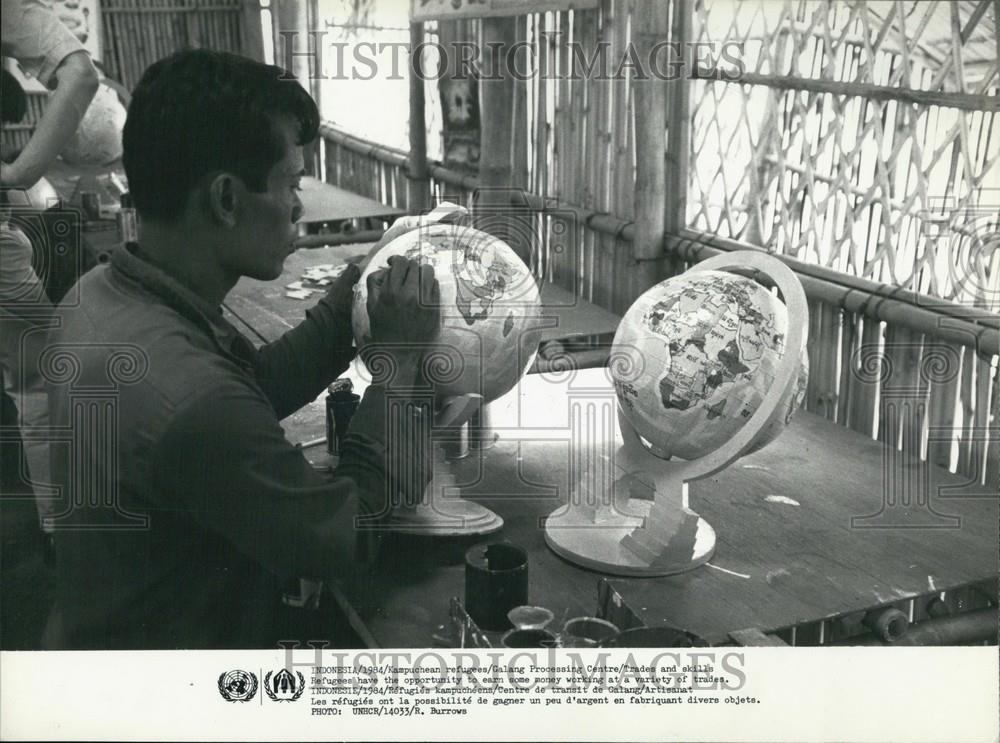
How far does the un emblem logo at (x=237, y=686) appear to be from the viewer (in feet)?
5.85

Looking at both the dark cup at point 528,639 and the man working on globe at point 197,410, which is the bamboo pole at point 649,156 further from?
the dark cup at point 528,639

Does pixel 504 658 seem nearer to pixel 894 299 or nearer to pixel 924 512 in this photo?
pixel 924 512

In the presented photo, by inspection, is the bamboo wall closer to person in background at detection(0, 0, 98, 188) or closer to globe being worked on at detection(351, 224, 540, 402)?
globe being worked on at detection(351, 224, 540, 402)

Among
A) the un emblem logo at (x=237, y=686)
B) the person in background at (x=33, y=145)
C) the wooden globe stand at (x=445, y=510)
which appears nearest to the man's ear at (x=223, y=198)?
the wooden globe stand at (x=445, y=510)

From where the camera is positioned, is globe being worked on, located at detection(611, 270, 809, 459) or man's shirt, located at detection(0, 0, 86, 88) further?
man's shirt, located at detection(0, 0, 86, 88)

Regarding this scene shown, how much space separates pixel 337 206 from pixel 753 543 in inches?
172


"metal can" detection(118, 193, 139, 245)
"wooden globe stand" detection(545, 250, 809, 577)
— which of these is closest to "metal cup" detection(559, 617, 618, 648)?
"wooden globe stand" detection(545, 250, 809, 577)

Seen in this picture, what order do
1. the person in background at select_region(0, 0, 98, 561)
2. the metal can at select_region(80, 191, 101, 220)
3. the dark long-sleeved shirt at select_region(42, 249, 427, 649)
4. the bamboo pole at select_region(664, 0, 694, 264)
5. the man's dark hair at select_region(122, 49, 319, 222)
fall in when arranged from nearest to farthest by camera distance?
the dark long-sleeved shirt at select_region(42, 249, 427, 649), the man's dark hair at select_region(122, 49, 319, 222), the person in background at select_region(0, 0, 98, 561), the bamboo pole at select_region(664, 0, 694, 264), the metal can at select_region(80, 191, 101, 220)

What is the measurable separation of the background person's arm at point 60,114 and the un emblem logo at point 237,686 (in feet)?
5.95

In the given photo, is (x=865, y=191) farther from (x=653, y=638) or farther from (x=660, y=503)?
(x=653, y=638)

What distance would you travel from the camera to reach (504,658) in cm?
165

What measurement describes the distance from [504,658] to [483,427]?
91cm

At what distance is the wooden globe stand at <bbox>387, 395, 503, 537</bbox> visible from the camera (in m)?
1.97

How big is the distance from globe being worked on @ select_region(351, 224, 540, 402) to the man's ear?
0.38m
